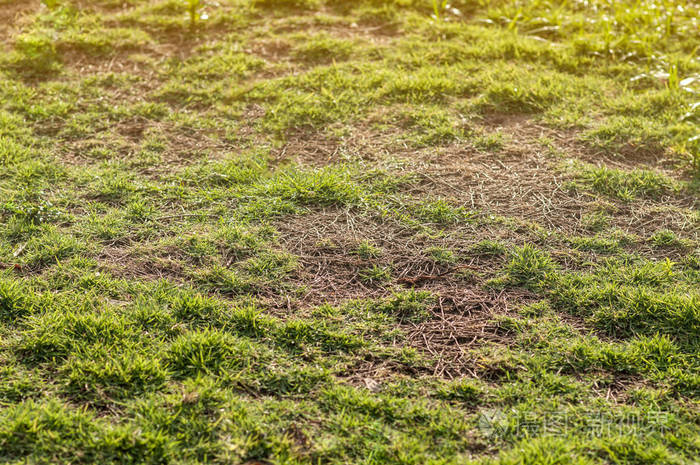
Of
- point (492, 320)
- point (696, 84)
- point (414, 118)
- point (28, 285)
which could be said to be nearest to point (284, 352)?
point (492, 320)

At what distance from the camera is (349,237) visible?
3.78 m

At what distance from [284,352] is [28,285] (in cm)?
133

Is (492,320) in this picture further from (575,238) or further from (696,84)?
(696,84)

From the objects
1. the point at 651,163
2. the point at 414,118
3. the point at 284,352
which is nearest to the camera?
the point at 284,352

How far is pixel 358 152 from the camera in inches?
180

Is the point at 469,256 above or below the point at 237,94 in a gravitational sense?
below

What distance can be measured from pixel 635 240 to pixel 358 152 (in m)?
1.78

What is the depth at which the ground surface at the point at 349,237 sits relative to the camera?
106 inches

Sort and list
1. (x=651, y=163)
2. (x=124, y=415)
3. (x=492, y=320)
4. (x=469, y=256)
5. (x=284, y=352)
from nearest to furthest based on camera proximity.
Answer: (x=124, y=415), (x=284, y=352), (x=492, y=320), (x=469, y=256), (x=651, y=163)

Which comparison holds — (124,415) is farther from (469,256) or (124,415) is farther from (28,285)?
(469,256)

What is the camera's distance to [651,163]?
451 centimetres

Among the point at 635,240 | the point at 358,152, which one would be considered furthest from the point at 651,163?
the point at 358,152

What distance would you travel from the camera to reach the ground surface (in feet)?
8.84

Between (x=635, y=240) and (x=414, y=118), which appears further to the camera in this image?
(x=414, y=118)
